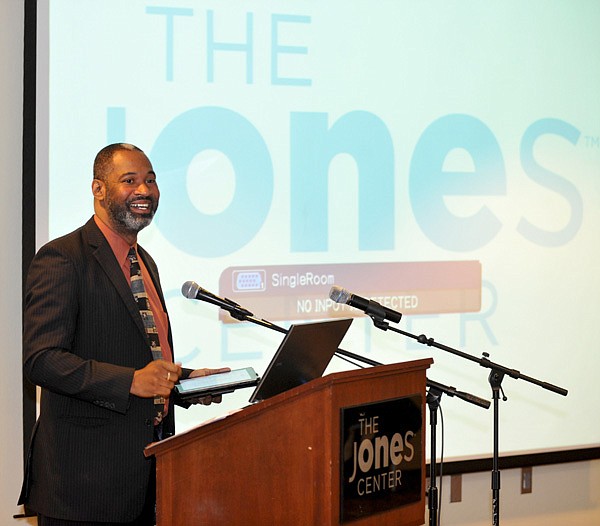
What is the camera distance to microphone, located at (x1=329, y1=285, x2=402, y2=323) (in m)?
2.67

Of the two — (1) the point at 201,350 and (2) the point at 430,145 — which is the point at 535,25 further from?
(1) the point at 201,350

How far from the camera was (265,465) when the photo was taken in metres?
2.21

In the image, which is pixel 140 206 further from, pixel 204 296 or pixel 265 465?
pixel 265 465

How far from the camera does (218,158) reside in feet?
12.5

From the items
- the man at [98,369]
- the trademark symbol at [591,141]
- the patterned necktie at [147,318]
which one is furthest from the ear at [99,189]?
the trademark symbol at [591,141]

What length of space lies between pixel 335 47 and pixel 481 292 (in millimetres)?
1376

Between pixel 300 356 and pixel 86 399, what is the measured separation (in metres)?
0.62

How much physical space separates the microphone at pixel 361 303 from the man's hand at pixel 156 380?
54 cm

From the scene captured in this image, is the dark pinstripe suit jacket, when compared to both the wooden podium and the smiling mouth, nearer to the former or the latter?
the smiling mouth

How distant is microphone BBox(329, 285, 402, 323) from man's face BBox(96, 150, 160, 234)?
609 millimetres

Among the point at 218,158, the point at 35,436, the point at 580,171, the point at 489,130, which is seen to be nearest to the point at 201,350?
the point at 218,158

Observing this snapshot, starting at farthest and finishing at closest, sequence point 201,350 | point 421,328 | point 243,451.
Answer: point 421,328 → point 201,350 → point 243,451

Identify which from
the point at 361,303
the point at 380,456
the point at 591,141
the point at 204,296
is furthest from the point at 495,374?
the point at 591,141

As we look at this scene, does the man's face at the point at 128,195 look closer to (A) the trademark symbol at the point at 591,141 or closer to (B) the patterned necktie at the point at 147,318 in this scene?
(B) the patterned necktie at the point at 147,318
